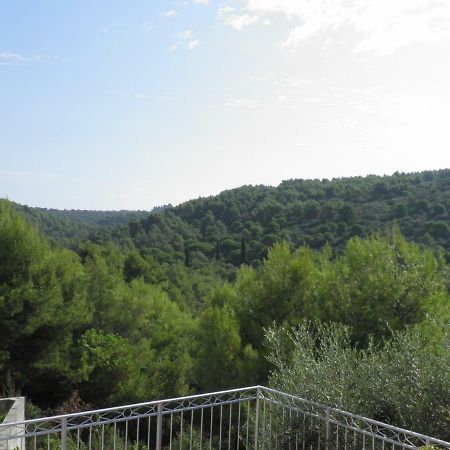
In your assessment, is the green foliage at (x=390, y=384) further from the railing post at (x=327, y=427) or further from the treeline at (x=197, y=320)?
the treeline at (x=197, y=320)

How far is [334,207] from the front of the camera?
28516mm

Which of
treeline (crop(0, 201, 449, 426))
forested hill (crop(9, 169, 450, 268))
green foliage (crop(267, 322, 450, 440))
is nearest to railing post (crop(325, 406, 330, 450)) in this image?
green foliage (crop(267, 322, 450, 440))

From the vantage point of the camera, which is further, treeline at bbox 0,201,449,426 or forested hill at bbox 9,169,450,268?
forested hill at bbox 9,169,450,268

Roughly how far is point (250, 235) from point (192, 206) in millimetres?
10399

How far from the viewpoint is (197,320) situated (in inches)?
531

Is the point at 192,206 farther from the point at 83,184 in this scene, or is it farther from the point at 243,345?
the point at 243,345

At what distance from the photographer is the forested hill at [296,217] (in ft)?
80.8

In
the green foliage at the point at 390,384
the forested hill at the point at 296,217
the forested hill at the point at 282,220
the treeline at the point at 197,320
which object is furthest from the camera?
Result: the forested hill at the point at 282,220

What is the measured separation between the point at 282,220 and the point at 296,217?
0.79 metres

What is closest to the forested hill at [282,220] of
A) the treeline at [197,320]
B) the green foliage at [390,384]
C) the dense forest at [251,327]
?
the dense forest at [251,327]

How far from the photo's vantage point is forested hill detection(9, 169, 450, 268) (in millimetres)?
24781

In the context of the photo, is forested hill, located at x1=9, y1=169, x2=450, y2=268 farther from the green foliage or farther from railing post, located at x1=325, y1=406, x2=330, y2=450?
railing post, located at x1=325, y1=406, x2=330, y2=450

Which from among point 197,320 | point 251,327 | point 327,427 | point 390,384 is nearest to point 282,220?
point 197,320

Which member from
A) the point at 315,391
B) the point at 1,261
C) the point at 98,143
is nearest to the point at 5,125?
Result: the point at 98,143
